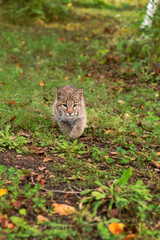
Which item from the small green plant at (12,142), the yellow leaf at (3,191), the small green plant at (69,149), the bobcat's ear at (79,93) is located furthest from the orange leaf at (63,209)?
the bobcat's ear at (79,93)

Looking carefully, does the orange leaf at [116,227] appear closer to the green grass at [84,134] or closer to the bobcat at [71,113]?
the green grass at [84,134]

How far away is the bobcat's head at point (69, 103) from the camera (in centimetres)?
502

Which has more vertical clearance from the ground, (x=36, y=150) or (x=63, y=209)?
(x=63, y=209)

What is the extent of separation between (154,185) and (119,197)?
28.0 inches

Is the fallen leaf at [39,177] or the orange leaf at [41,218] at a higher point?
the orange leaf at [41,218]

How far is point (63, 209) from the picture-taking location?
9.63 feet

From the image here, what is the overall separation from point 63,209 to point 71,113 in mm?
2314

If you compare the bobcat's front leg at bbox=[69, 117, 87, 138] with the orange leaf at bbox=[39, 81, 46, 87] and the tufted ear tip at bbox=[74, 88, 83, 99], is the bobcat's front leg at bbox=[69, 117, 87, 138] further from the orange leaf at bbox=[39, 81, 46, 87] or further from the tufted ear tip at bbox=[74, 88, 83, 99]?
the orange leaf at bbox=[39, 81, 46, 87]

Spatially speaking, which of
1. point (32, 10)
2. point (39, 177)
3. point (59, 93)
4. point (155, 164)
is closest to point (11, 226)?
point (39, 177)

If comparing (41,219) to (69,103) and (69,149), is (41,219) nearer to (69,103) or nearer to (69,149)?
(69,149)

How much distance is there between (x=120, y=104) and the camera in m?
6.64

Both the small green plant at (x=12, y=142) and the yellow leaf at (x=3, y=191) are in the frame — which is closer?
the yellow leaf at (x=3, y=191)

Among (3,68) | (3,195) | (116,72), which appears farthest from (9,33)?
(3,195)

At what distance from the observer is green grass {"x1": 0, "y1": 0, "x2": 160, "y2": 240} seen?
2.84 metres
